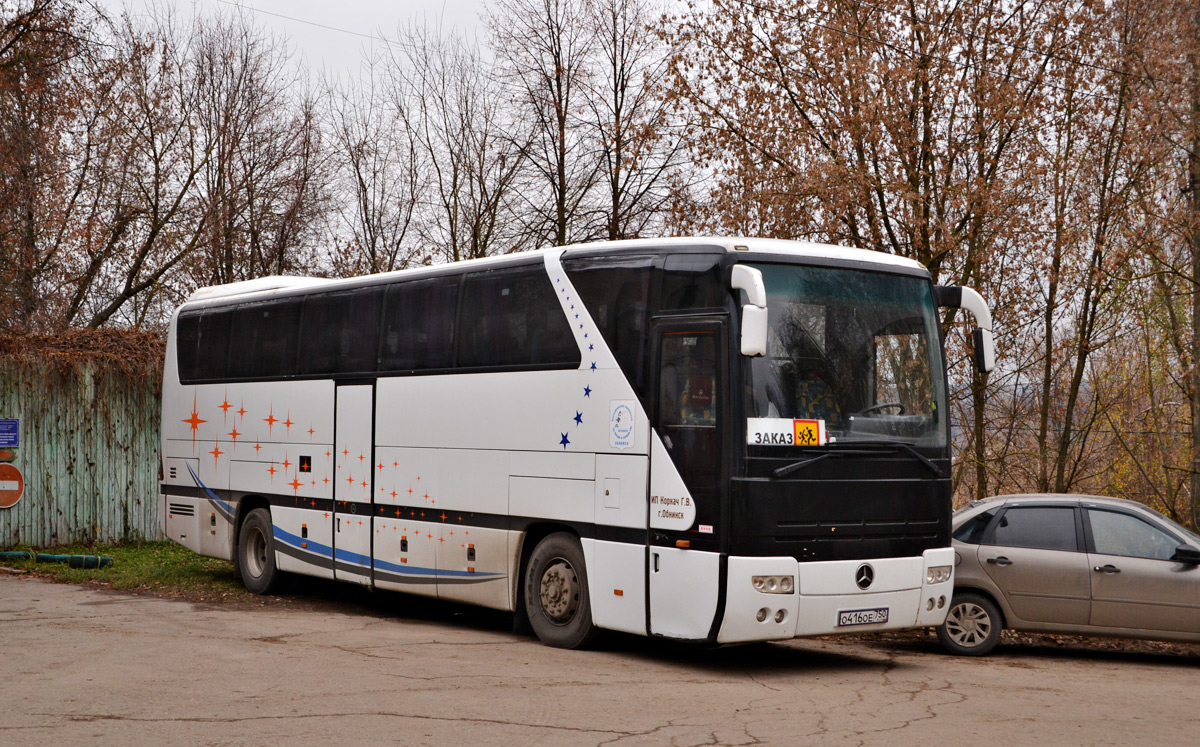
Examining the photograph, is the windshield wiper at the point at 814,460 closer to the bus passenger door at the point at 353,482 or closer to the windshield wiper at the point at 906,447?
the windshield wiper at the point at 906,447

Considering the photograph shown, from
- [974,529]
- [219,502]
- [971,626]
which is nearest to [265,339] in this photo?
[219,502]

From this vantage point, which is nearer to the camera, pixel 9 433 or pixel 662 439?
pixel 662 439

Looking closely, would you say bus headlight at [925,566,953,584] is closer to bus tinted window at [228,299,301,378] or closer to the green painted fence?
bus tinted window at [228,299,301,378]

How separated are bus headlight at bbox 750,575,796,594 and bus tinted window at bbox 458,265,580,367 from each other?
2696 mm

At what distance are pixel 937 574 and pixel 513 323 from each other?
458 centimetres

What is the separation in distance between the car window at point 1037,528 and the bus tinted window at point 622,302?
425 cm

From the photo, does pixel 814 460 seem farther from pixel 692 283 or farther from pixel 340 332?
pixel 340 332

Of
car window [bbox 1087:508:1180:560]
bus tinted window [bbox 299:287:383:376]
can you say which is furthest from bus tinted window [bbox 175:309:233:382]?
car window [bbox 1087:508:1180:560]

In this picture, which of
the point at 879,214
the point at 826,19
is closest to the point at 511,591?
the point at 879,214

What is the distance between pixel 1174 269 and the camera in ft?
54.7

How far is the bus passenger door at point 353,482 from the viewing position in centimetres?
A: 1380

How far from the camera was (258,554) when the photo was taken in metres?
16.0

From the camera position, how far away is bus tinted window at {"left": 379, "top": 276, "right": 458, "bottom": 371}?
12.7 meters

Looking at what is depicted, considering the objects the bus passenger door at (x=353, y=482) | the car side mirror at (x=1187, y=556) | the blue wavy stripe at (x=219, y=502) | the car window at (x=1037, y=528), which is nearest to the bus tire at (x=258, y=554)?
the blue wavy stripe at (x=219, y=502)
